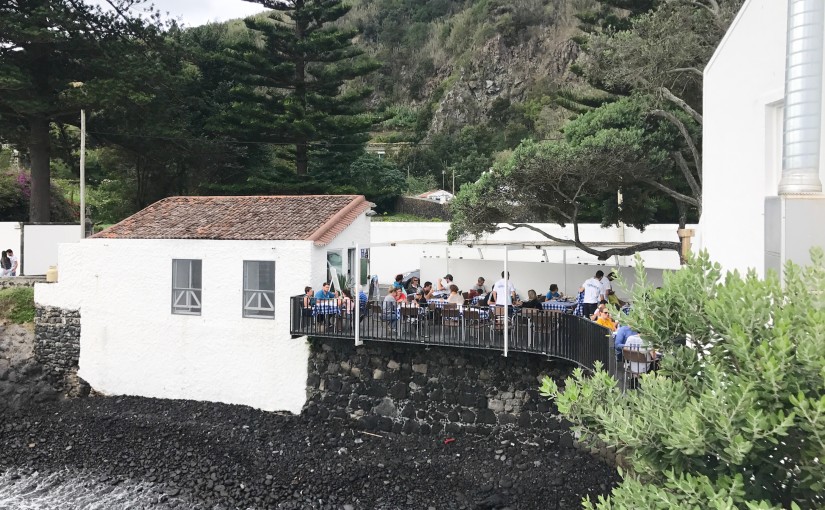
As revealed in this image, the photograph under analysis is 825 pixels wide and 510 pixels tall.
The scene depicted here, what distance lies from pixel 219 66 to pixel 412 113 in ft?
76.8

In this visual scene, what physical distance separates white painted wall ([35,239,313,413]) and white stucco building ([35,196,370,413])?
23mm

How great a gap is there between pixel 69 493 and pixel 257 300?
4900mm

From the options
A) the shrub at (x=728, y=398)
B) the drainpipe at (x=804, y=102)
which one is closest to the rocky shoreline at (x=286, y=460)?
the drainpipe at (x=804, y=102)

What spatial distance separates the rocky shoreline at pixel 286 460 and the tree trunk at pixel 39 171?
34.5 ft

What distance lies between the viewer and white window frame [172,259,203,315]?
50.6 ft

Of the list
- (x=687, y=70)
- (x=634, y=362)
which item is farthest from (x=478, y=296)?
(x=687, y=70)

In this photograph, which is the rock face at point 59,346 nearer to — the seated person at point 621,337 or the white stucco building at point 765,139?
the seated person at point 621,337

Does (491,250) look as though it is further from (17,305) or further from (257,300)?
(17,305)

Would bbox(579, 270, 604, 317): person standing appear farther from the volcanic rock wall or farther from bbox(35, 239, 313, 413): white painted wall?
the volcanic rock wall

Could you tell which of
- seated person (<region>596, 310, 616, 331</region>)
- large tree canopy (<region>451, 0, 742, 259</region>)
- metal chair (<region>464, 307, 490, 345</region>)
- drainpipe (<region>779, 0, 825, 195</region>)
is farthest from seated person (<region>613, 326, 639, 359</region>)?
Result: large tree canopy (<region>451, 0, 742, 259</region>)

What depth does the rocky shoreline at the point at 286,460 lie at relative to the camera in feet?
38.1

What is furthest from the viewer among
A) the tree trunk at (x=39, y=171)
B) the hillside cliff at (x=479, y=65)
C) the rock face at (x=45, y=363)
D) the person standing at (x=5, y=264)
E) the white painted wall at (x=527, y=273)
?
the hillside cliff at (x=479, y=65)

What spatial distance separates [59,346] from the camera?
17.2 m

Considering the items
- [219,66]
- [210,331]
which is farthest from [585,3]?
[210,331]
